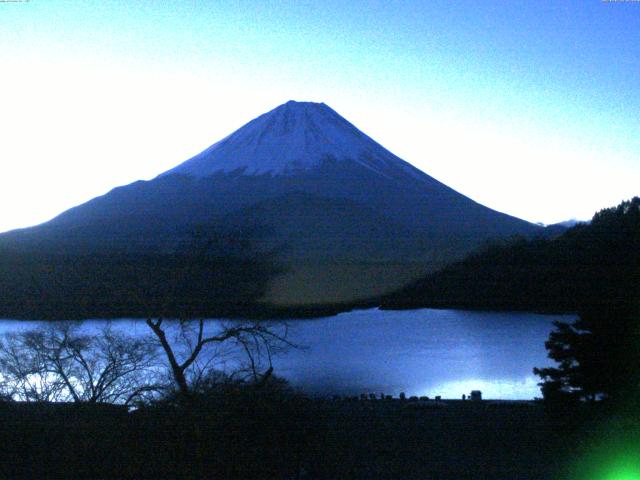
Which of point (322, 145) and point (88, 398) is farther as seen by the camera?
point (322, 145)

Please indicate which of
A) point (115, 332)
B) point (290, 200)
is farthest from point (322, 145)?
point (115, 332)

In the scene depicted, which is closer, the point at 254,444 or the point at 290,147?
the point at 254,444

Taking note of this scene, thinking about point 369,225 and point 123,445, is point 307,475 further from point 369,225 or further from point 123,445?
point 369,225

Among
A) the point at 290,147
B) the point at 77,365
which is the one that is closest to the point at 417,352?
the point at 77,365

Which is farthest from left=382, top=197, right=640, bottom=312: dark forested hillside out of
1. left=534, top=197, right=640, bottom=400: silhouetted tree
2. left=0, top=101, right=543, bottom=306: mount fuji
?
left=0, top=101, right=543, bottom=306: mount fuji

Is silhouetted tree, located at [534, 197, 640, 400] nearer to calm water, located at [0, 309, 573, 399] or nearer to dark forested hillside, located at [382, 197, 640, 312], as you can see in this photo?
dark forested hillside, located at [382, 197, 640, 312]

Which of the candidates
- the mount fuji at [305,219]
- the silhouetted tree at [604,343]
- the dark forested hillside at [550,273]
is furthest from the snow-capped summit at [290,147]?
the silhouetted tree at [604,343]

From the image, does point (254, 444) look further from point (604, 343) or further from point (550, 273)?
point (550, 273)
